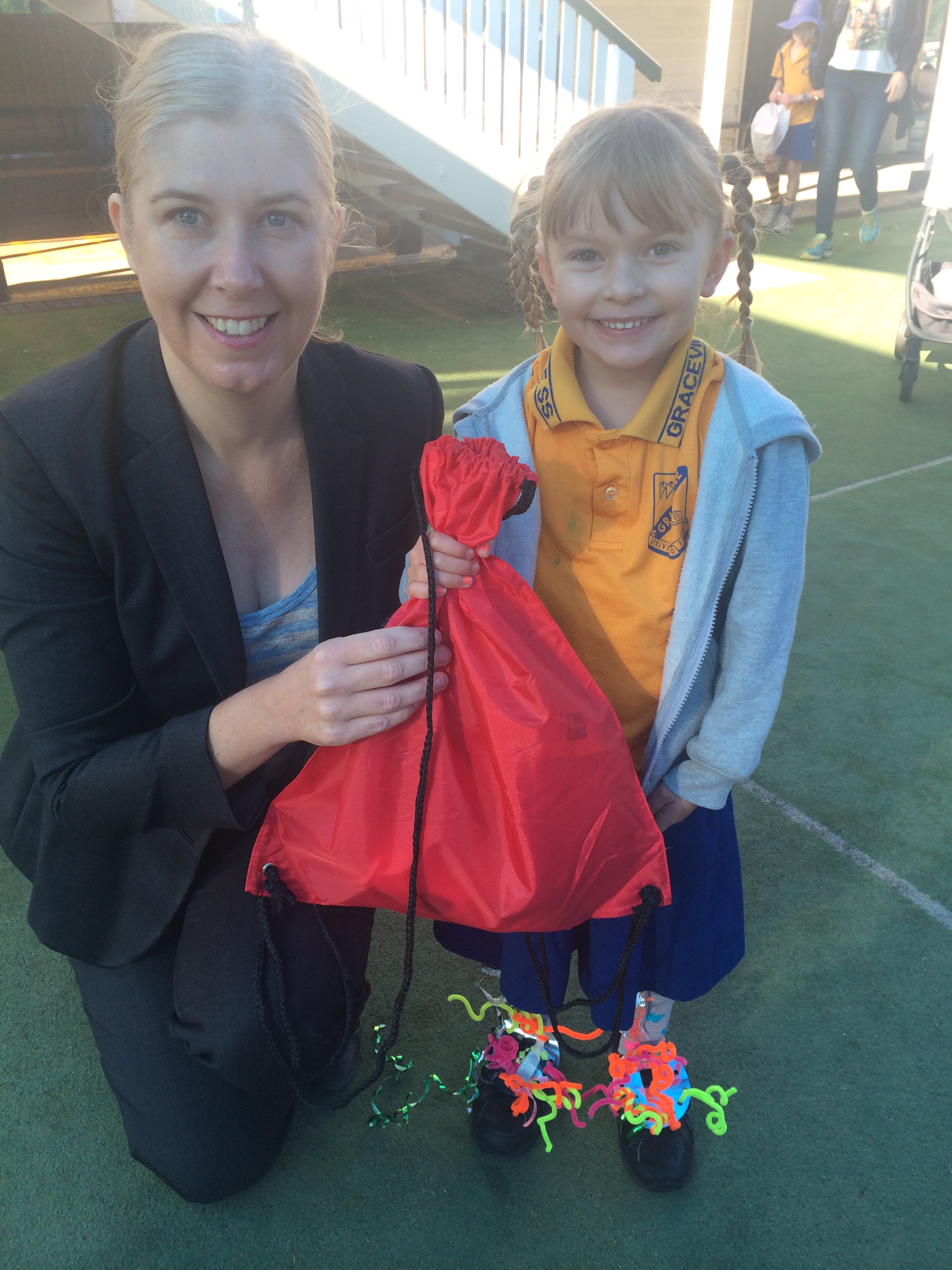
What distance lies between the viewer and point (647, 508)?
61.9 inches

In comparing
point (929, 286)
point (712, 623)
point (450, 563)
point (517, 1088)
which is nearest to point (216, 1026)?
point (517, 1088)

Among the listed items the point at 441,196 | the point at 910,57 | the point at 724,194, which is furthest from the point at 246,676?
the point at 910,57

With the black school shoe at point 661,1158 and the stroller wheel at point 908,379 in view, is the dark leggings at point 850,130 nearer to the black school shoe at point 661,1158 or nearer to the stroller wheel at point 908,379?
the stroller wheel at point 908,379

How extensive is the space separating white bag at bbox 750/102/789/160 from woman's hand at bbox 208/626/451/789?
959 cm

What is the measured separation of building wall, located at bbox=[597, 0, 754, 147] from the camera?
11.9m

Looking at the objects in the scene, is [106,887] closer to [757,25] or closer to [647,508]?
[647,508]

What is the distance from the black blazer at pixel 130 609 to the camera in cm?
160

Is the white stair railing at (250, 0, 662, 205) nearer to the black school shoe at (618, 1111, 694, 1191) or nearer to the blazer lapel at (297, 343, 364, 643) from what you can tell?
the blazer lapel at (297, 343, 364, 643)

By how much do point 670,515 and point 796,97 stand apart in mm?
10061

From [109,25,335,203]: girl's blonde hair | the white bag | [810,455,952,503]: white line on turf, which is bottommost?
[810,455,952,503]: white line on turf

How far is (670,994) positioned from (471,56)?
6.61 metres

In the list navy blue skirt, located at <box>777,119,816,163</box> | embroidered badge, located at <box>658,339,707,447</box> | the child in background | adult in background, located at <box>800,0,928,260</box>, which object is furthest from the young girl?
navy blue skirt, located at <box>777,119,816,163</box>

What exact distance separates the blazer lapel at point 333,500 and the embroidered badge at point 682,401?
564 millimetres

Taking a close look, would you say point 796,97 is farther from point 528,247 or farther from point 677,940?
point 677,940
